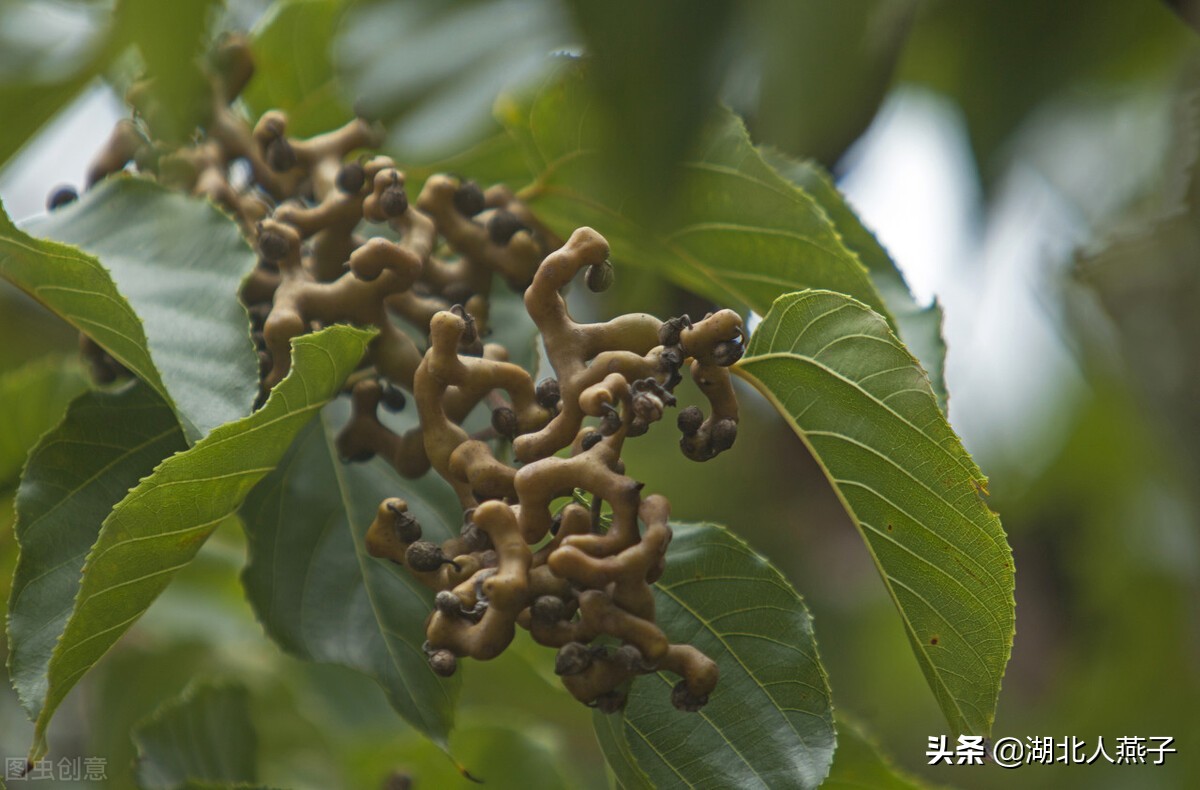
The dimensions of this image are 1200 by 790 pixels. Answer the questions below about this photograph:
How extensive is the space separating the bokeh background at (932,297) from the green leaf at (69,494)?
238 millimetres

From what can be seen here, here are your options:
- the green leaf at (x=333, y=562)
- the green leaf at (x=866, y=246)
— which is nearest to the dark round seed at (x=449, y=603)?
the green leaf at (x=333, y=562)

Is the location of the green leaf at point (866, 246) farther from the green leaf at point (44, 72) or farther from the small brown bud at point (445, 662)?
the green leaf at point (44, 72)

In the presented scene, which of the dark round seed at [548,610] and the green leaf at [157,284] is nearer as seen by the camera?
the dark round seed at [548,610]

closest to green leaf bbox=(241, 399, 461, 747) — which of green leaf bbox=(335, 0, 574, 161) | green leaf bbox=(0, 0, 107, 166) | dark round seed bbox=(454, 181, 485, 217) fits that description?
dark round seed bbox=(454, 181, 485, 217)

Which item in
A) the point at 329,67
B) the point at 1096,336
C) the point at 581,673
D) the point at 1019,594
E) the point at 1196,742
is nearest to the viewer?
the point at 581,673

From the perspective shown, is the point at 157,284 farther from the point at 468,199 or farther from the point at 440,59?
the point at 440,59

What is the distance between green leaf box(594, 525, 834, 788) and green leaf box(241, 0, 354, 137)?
568 millimetres

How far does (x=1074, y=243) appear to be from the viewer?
4.83 feet

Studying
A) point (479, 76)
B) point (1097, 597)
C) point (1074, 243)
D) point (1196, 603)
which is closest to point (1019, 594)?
point (1097, 597)

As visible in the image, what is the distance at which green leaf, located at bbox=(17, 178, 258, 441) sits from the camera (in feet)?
2.51

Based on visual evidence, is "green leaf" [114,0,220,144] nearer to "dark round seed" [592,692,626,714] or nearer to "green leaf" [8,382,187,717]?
"dark round seed" [592,692,626,714]

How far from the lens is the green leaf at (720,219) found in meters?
0.90

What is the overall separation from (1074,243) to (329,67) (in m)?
0.91

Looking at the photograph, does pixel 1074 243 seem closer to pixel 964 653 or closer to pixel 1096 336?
pixel 964 653
